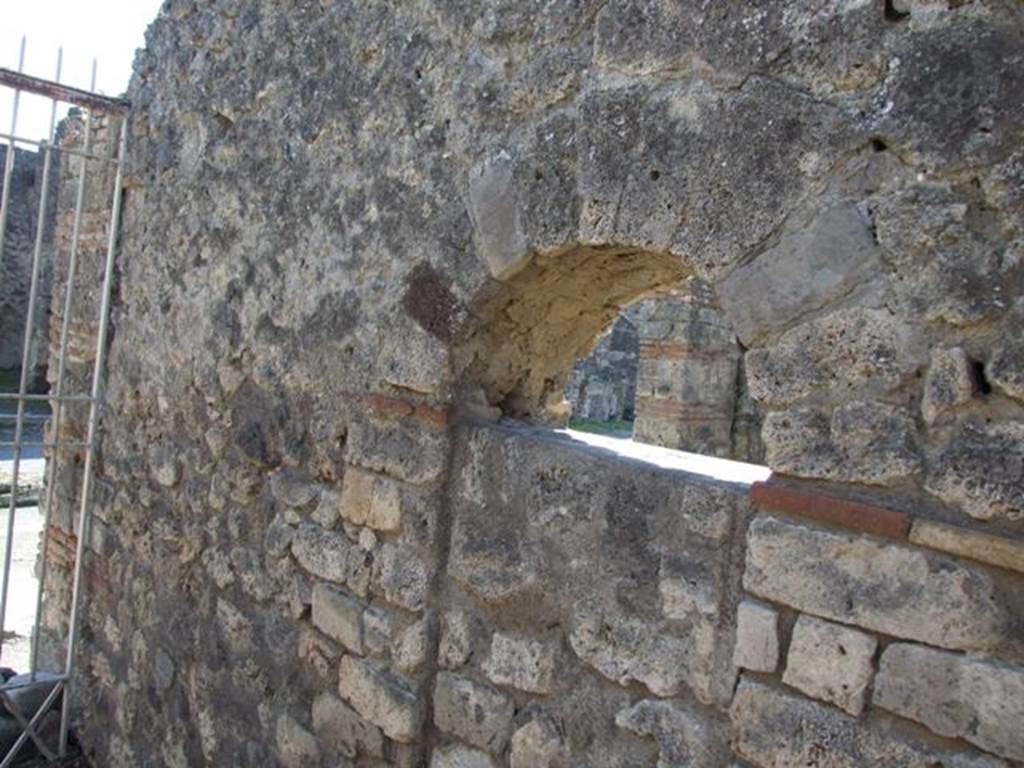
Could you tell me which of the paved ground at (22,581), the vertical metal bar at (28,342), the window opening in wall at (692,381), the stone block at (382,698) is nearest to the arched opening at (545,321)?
the stone block at (382,698)

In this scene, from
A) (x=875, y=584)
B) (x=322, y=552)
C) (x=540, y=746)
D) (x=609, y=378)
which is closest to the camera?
(x=875, y=584)

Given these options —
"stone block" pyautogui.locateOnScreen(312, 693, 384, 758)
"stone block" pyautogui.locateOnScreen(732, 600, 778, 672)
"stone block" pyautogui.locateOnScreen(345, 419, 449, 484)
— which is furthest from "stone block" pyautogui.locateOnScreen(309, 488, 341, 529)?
"stone block" pyautogui.locateOnScreen(732, 600, 778, 672)

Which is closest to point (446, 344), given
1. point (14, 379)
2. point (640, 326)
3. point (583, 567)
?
point (583, 567)

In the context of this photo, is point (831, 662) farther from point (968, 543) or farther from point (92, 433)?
point (92, 433)

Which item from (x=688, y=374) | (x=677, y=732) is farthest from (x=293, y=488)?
(x=688, y=374)

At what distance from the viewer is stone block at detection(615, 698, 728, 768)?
5.97ft

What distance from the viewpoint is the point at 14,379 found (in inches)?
699

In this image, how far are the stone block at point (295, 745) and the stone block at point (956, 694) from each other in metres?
1.77

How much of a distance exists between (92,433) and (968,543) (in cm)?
380

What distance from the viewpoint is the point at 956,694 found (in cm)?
146

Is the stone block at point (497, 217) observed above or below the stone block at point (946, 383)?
above

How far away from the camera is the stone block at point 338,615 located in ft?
8.45

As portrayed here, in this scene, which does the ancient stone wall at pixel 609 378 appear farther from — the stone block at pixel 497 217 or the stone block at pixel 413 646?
the stone block at pixel 497 217

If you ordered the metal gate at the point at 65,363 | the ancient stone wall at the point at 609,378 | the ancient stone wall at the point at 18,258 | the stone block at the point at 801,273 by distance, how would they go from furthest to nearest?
the ancient stone wall at the point at 18,258 → the ancient stone wall at the point at 609,378 → the metal gate at the point at 65,363 → the stone block at the point at 801,273
